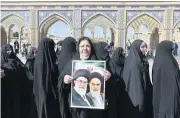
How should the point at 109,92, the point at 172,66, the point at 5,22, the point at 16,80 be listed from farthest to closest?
the point at 5,22, the point at 16,80, the point at 172,66, the point at 109,92

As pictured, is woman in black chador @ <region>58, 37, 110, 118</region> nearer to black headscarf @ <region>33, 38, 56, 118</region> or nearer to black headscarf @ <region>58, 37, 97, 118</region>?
black headscarf @ <region>58, 37, 97, 118</region>

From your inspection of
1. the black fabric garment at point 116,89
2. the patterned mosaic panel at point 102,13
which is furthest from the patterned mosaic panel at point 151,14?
the black fabric garment at point 116,89

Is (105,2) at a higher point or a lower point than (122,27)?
higher

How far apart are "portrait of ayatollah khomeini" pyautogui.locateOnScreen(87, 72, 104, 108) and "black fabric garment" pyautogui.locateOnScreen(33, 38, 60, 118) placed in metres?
1.08

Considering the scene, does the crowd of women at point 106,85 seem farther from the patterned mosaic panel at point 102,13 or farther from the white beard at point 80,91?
the patterned mosaic panel at point 102,13

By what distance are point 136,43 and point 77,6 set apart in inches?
712

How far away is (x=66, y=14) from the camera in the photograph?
2162 centimetres

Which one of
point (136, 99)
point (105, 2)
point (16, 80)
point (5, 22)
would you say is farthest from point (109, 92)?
point (5, 22)

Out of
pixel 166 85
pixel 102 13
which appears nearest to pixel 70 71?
pixel 166 85

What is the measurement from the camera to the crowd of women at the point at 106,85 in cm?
309

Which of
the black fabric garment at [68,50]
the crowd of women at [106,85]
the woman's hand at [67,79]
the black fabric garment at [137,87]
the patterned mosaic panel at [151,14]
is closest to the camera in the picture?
the woman's hand at [67,79]

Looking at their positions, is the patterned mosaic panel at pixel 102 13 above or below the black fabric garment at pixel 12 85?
above

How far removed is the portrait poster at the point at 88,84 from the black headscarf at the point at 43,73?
97cm

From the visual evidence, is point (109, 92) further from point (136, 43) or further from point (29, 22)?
point (29, 22)
